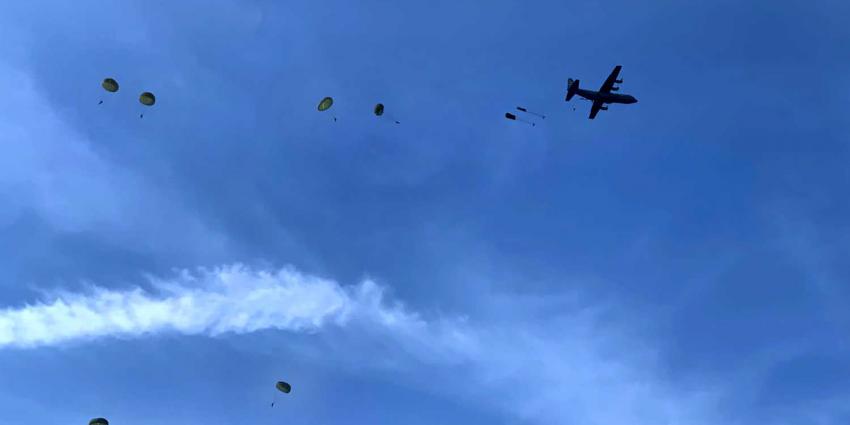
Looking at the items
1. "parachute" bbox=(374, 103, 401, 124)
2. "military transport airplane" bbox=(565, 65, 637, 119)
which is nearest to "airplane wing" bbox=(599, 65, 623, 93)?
"military transport airplane" bbox=(565, 65, 637, 119)

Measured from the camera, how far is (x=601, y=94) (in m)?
155

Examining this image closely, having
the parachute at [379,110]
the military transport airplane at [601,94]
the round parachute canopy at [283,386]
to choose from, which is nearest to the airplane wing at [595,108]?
the military transport airplane at [601,94]

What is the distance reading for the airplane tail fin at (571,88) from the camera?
502 feet

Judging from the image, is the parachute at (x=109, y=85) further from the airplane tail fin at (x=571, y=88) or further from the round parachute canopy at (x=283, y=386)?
the airplane tail fin at (x=571, y=88)

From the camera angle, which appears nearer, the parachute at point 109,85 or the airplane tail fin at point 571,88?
the parachute at point 109,85

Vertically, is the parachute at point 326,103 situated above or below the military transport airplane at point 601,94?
below

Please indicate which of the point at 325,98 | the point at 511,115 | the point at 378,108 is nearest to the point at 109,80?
the point at 325,98

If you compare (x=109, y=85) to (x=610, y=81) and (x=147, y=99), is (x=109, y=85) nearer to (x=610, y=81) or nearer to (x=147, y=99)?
(x=147, y=99)

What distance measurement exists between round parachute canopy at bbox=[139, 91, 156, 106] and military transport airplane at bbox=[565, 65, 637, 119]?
9851 centimetres

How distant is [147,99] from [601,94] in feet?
349

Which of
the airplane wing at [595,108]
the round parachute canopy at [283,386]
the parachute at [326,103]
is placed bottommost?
the round parachute canopy at [283,386]

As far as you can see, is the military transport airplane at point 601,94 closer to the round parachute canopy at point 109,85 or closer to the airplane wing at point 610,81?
the airplane wing at point 610,81

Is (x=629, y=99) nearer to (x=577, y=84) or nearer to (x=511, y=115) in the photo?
(x=577, y=84)

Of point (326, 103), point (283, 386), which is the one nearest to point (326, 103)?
point (326, 103)
